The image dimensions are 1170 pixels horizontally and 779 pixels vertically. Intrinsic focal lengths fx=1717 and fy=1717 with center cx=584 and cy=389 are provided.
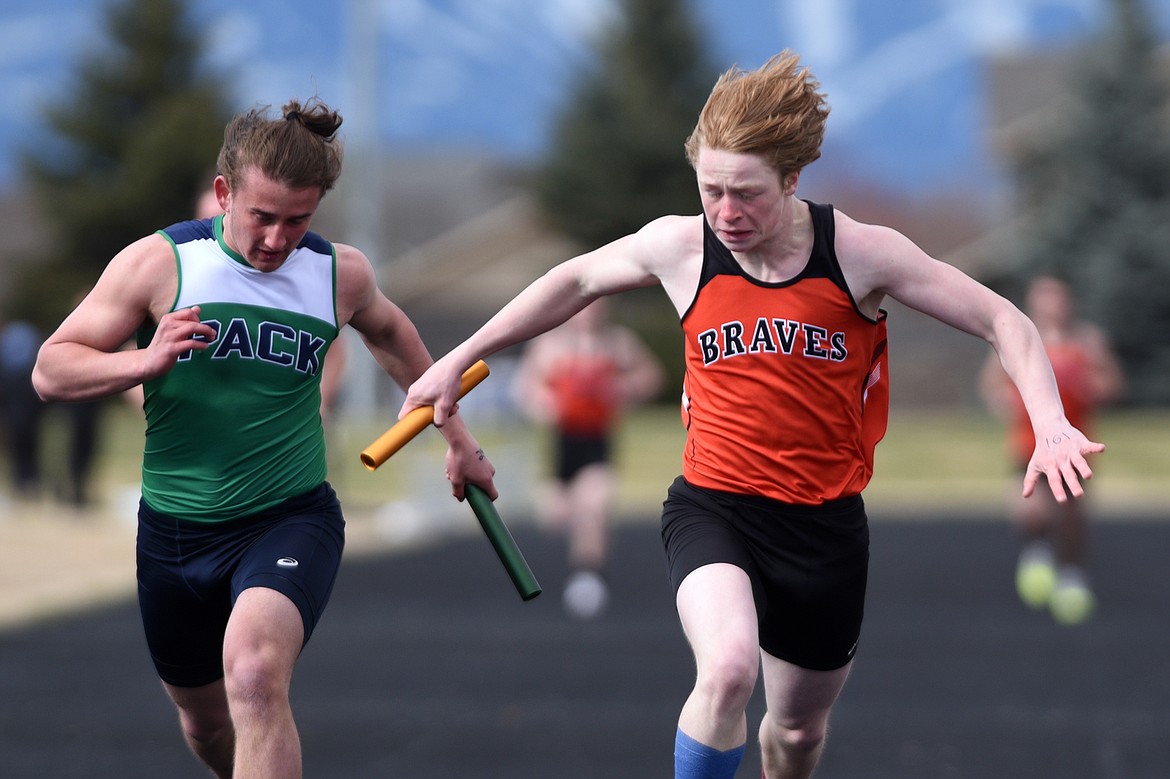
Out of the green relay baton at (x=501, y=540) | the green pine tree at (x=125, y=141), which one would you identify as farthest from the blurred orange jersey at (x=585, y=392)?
the green pine tree at (x=125, y=141)

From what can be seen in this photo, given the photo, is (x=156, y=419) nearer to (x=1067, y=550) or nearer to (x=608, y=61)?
(x=1067, y=550)

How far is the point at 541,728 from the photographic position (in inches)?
328

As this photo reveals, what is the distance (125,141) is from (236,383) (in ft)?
158

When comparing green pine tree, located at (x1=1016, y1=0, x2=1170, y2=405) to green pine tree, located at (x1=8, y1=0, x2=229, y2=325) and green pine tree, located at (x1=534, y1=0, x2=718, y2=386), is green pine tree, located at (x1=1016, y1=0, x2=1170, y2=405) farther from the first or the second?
green pine tree, located at (x1=8, y1=0, x2=229, y2=325)

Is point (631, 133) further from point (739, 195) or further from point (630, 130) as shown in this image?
point (739, 195)

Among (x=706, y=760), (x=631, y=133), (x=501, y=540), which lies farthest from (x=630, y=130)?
(x=706, y=760)

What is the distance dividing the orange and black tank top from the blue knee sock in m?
0.78

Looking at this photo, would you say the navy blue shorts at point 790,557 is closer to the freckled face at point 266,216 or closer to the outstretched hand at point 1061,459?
the outstretched hand at point 1061,459

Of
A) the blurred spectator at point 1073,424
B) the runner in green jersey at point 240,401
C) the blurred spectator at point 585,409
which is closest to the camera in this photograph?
the runner in green jersey at point 240,401

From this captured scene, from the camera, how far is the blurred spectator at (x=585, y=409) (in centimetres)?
1323

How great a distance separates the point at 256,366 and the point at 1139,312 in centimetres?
3807

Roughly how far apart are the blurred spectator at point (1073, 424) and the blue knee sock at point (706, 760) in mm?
7769

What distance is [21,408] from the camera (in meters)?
20.6

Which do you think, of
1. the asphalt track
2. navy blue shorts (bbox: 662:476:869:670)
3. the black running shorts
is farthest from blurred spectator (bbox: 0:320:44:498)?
navy blue shorts (bbox: 662:476:869:670)
